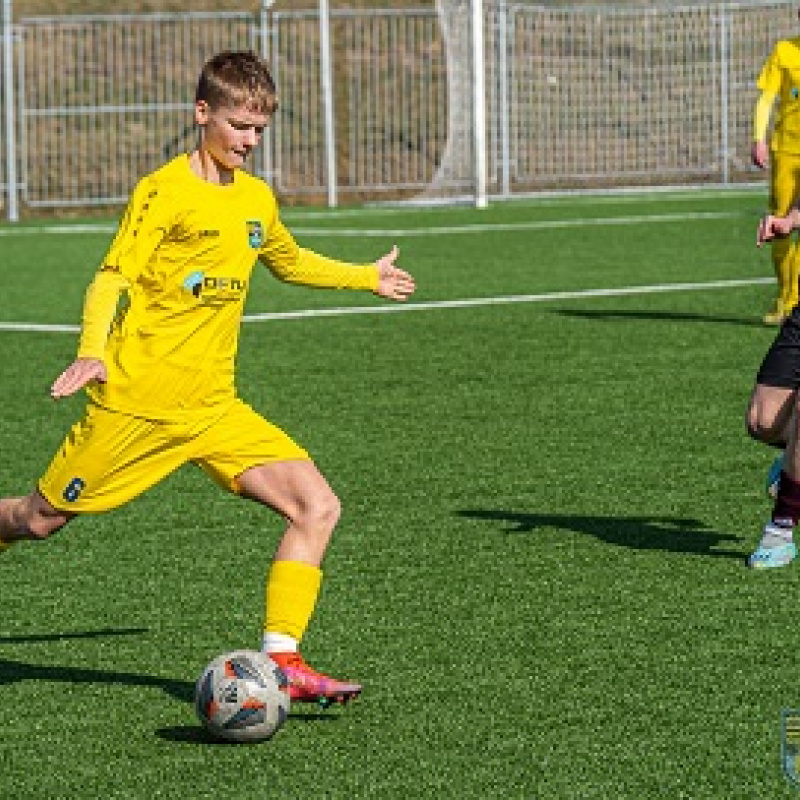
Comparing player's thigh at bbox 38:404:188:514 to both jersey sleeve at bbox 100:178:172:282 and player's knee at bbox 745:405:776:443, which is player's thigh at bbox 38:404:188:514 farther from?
player's knee at bbox 745:405:776:443

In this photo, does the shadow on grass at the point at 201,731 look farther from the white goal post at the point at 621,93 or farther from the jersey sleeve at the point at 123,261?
the white goal post at the point at 621,93

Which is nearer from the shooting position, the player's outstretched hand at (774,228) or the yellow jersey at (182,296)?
the yellow jersey at (182,296)

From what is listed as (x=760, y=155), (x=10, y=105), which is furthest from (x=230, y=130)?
(x=10, y=105)

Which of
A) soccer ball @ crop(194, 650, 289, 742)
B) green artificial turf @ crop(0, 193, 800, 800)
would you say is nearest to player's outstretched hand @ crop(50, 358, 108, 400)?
soccer ball @ crop(194, 650, 289, 742)

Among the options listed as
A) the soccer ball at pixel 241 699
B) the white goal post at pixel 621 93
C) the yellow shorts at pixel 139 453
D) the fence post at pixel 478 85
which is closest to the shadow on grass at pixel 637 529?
the yellow shorts at pixel 139 453

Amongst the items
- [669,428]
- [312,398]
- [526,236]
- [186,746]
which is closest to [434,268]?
[526,236]

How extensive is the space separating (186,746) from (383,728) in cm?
53

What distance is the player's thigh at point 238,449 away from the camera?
22.8 feet

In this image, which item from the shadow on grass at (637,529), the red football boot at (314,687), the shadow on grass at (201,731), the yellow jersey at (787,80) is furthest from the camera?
the yellow jersey at (787,80)

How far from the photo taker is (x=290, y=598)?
6820 mm

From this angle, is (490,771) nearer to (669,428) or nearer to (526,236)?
(669,428)

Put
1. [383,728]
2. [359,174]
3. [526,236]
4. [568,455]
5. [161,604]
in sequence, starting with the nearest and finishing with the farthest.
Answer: [383,728]
[161,604]
[568,455]
[526,236]
[359,174]

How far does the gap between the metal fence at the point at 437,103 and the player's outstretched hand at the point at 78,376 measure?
2427 centimetres

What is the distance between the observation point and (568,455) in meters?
11.0
